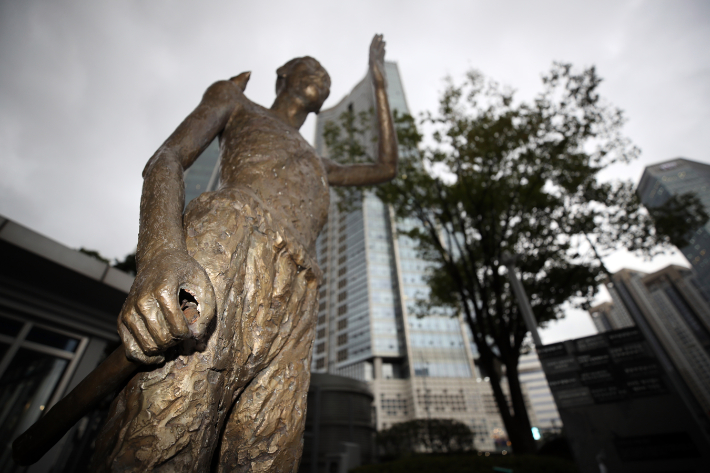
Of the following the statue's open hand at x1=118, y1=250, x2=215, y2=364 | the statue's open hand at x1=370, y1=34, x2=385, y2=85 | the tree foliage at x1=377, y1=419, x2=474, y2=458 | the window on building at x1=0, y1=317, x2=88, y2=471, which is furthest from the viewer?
the tree foliage at x1=377, y1=419, x2=474, y2=458

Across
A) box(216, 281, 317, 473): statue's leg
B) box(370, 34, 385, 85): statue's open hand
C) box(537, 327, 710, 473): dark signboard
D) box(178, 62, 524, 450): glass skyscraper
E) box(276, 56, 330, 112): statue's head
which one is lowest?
box(216, 281, 317, 473): statue's leg

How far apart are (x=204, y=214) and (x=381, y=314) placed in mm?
52785

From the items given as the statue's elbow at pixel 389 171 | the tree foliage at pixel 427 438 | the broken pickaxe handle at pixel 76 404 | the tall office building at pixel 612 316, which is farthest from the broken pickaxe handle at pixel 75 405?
the tall office building at pixel 612 316

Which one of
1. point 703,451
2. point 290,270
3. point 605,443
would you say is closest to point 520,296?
point 605,443

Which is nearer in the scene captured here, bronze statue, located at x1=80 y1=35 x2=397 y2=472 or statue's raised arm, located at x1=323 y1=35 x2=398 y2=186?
bronze statue, located at x1=80 y1=35 x2=397 y2=472

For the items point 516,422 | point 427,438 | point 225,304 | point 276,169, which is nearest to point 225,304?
point 225,304

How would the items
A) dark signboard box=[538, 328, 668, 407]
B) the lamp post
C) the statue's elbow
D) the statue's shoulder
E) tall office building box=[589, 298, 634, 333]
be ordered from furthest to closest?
tall office building box=[589, 298, 634, 333] < the lamp post < dark signboard box=[538, 328, 668, 407] < the statue's elbow < the statue's shoulder

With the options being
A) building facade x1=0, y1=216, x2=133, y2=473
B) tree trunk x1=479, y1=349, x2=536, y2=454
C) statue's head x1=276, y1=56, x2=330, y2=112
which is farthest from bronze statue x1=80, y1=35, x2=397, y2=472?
tree trunk x1=479, y1=349, x2=536, y2=454

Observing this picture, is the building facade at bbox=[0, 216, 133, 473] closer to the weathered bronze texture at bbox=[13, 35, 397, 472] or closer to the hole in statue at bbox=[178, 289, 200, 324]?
the weathered bronze texture at bbox=[13, 35, 397, 472]

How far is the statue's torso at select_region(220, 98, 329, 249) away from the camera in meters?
1.41

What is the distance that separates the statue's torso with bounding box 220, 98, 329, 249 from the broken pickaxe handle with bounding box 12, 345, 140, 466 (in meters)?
0.68

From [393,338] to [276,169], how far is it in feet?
173

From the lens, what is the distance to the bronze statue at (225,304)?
2.62 ft

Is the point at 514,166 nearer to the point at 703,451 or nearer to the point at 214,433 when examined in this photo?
the point at 703,451
